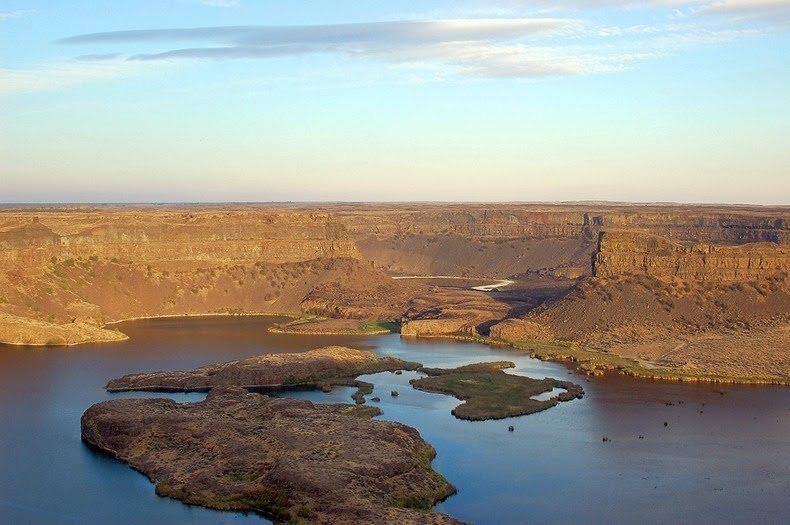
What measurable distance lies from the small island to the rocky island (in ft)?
21.3

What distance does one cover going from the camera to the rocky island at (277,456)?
123ft

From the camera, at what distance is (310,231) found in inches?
4685

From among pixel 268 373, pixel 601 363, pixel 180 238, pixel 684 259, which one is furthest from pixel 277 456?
pixel 180 238

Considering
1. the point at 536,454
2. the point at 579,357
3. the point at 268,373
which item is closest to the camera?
the point at 536,454

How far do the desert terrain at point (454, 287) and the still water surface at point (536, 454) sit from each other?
9156 mm

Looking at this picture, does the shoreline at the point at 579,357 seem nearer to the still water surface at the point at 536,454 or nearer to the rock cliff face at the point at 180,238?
the still water surface at the point at 536,454

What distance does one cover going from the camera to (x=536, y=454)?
45.5 metres

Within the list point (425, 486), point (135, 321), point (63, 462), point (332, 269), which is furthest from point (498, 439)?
point (332, 269)

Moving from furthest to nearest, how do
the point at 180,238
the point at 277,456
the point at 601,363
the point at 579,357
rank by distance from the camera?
the point at 180,238 < the point at 579,357 < the point at 601,363 < the point at 277,456

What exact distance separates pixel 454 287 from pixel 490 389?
63812 mm

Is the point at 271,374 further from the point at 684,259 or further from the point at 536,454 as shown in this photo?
the point at 684,259

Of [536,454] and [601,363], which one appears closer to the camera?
[536,454]

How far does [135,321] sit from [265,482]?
186 ft

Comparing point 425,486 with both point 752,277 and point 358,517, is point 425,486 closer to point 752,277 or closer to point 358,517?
point 358,517
